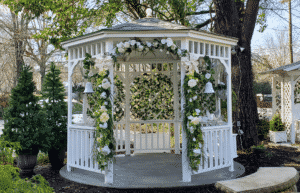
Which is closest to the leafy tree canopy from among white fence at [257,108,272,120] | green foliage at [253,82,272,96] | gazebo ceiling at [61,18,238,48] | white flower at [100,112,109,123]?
gazebo ceiling at [61,18,238,48]

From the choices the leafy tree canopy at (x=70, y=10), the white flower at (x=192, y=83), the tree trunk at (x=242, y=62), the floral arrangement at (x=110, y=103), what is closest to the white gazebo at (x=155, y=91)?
the floral arrangement at (x=110, y=103)

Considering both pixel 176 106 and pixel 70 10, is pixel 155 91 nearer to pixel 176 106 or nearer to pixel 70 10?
pixel 176 106

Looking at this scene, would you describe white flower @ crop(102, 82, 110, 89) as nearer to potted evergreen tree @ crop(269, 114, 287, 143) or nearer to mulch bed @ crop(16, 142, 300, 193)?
mulch bed @ crop(16, 142, 300, 193)

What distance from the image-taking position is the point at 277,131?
8.78 meters

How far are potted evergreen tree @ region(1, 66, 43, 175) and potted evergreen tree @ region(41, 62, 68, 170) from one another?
0.97 feet

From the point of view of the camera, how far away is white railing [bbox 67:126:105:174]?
495 cm

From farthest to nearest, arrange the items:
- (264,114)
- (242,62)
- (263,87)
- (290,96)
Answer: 1. (263,87)
2. (264,114)
3. (290,96)
4. (242,62)

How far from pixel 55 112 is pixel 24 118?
0.66 m

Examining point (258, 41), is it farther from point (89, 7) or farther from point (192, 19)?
point (89, 7)

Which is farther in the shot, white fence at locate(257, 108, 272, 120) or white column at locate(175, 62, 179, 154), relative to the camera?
white fence at locate(257, 108, 272, 120)

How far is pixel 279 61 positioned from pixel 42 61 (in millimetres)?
19336

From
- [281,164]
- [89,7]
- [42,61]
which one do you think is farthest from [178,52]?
[42,61]

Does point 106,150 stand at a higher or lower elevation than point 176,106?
lower

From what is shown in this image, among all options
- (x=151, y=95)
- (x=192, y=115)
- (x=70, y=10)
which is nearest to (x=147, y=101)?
(x=151, y=95)
